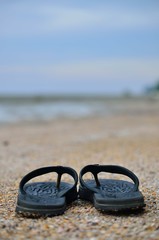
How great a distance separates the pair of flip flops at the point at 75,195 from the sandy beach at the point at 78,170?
0.07 meters

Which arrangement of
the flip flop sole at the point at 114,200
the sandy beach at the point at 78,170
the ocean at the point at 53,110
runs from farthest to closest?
the ocean at the point at 53,110 < the flip flop sole at the point at 114,200 < the sandy beach at the point at 78,170

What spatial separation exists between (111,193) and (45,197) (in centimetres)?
55

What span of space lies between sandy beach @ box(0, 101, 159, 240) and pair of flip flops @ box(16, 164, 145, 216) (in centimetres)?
7

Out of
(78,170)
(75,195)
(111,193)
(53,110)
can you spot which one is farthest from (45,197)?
(53,110)

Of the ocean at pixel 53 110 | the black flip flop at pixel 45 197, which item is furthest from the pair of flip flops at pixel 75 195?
the ocean at pixel 53 110

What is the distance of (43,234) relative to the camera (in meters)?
2.81

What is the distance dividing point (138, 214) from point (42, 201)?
0.79 m

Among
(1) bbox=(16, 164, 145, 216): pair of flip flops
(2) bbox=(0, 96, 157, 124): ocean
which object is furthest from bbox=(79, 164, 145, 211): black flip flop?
(2) bbox=(0, 96, 157, 124): ocean

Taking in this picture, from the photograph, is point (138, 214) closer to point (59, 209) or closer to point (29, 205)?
point (59, 209)

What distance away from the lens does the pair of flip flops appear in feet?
10.3

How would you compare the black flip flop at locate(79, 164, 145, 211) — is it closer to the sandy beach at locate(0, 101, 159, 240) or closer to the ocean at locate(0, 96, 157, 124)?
the sandy beach at locate(0, 101, 159, 240)

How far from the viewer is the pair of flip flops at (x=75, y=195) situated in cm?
314

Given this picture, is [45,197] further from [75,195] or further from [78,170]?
[78,170]

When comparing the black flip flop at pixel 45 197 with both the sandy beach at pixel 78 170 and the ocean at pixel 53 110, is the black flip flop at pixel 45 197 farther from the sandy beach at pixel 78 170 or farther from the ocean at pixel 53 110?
the ocean at pixel 53 110
